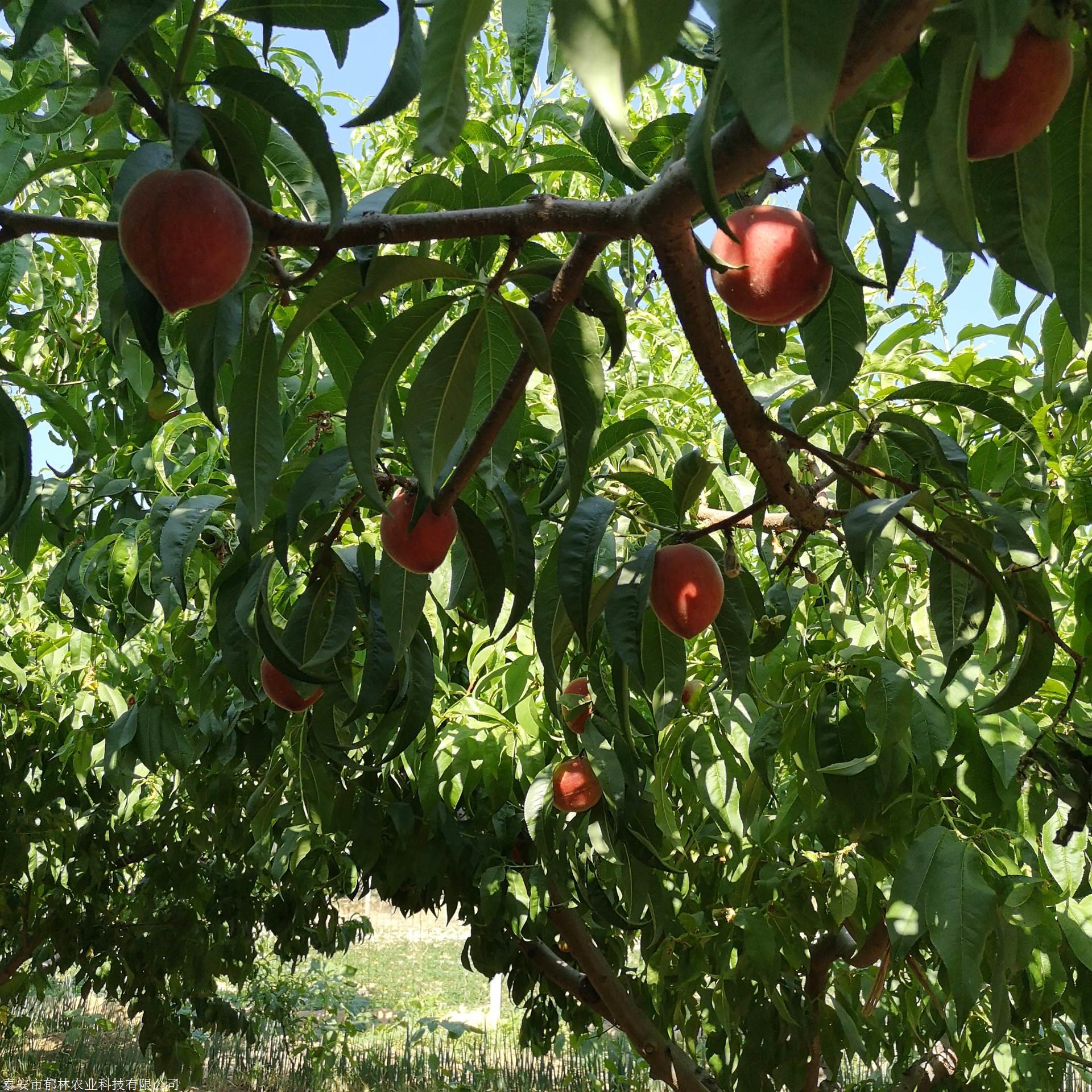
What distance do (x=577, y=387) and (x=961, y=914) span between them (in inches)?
30.2

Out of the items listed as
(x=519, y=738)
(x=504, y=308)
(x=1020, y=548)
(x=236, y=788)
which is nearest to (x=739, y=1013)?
(x=519, y=738)

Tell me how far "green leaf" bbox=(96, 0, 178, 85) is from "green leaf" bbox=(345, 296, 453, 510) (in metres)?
0.24

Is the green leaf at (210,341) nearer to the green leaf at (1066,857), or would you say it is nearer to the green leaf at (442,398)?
the green leaf at (442,398)

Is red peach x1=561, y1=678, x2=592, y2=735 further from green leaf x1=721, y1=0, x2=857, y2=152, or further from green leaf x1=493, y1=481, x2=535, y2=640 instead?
green leaf x1=721, y1=0, x2=857, y2=152

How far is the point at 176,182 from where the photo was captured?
0.58 metres

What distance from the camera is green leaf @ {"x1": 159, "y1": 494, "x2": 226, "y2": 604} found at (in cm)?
113

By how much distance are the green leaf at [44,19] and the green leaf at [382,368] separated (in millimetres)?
255

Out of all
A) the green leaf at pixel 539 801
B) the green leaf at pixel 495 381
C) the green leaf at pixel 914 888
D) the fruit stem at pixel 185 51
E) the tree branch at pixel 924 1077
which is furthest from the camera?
the tree branch at pixel 924 1077

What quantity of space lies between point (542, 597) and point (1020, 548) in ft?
1.29

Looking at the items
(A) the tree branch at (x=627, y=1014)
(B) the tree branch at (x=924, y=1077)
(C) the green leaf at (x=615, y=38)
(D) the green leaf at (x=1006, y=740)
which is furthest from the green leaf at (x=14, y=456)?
(B) the tree branch at (x=924, y=1077)

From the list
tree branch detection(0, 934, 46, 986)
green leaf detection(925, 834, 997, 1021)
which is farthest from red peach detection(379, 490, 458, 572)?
tree branch detection(0, 934, 46, 986)

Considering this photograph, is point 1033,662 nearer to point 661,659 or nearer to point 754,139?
point 661,659

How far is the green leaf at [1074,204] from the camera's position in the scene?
52 cm

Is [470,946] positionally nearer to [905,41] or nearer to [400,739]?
[400,739]
